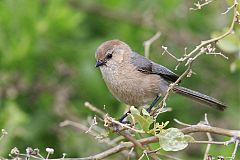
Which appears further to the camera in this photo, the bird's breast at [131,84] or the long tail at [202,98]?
the bird's breast at [131,84]

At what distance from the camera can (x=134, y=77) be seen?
5285mm

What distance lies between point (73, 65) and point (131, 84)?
2024 mm

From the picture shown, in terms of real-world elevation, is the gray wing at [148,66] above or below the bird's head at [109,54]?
below

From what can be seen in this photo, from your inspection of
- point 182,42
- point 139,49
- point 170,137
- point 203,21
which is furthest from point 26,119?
point 170,137

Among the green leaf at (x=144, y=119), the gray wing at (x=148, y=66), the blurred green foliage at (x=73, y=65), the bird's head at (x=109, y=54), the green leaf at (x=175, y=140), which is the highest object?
the blurred green foliage at (x=73, y=65)

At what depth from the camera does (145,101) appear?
5195 mm

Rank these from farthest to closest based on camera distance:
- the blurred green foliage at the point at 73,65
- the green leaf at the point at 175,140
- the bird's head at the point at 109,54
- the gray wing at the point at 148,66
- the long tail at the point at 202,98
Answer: the blurred green foliage at the point at 73,65
the bird's head at the point at 109,54
the gray wing at the point at 148,66
the long tail at the point at 202,98
the green leaf at the point at 175,140

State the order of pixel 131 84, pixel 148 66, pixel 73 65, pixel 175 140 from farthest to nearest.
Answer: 1. pixel 73 65
2. pixel 148 66
3. pixel 131 84
4. pixel 175 140

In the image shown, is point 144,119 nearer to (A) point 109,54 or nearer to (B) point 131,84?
(B) point 131,84

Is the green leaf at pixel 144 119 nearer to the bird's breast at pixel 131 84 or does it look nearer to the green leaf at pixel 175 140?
the green leaf at pixel 175 140

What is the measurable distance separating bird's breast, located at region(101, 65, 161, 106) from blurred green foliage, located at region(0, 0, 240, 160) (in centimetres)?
119

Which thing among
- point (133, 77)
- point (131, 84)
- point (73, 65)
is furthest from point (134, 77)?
point (73, 65)

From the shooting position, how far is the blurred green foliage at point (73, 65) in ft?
22.0

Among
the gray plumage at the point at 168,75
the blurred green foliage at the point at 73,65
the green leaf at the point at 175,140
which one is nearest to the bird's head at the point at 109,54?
the gray plumage at the point at 168,75
